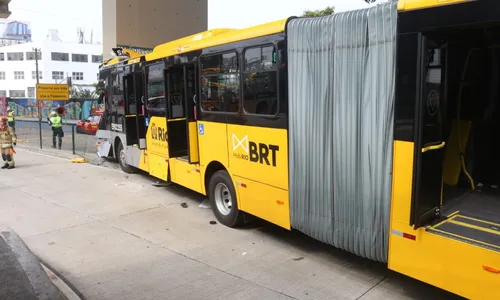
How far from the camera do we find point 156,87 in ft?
27.6

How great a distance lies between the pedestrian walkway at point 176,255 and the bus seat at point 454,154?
4.54 ft

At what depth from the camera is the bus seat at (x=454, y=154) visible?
16.7 feet

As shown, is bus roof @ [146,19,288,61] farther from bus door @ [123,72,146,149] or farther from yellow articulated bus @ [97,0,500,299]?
bus door @ [123,72,146,149]

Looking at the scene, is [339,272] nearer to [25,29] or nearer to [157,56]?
[157,56]

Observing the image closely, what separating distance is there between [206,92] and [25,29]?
117 metres

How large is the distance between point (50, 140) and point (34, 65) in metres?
64.6

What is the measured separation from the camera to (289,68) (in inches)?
192

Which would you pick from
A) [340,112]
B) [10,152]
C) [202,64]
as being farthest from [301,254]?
[10,152]

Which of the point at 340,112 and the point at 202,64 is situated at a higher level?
the point at 202,64

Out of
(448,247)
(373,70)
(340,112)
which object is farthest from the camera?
(340,112)

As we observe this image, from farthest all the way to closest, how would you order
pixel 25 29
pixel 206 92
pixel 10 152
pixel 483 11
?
pixel 25 29, pixel 10 152, pixel 206 92, pixel 483 11

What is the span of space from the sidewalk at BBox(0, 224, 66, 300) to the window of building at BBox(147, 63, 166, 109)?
12.2 feet

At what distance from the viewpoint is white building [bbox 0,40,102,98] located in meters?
74.1

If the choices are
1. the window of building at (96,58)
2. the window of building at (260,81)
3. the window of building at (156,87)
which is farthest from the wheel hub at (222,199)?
the window of building at (96,58)
